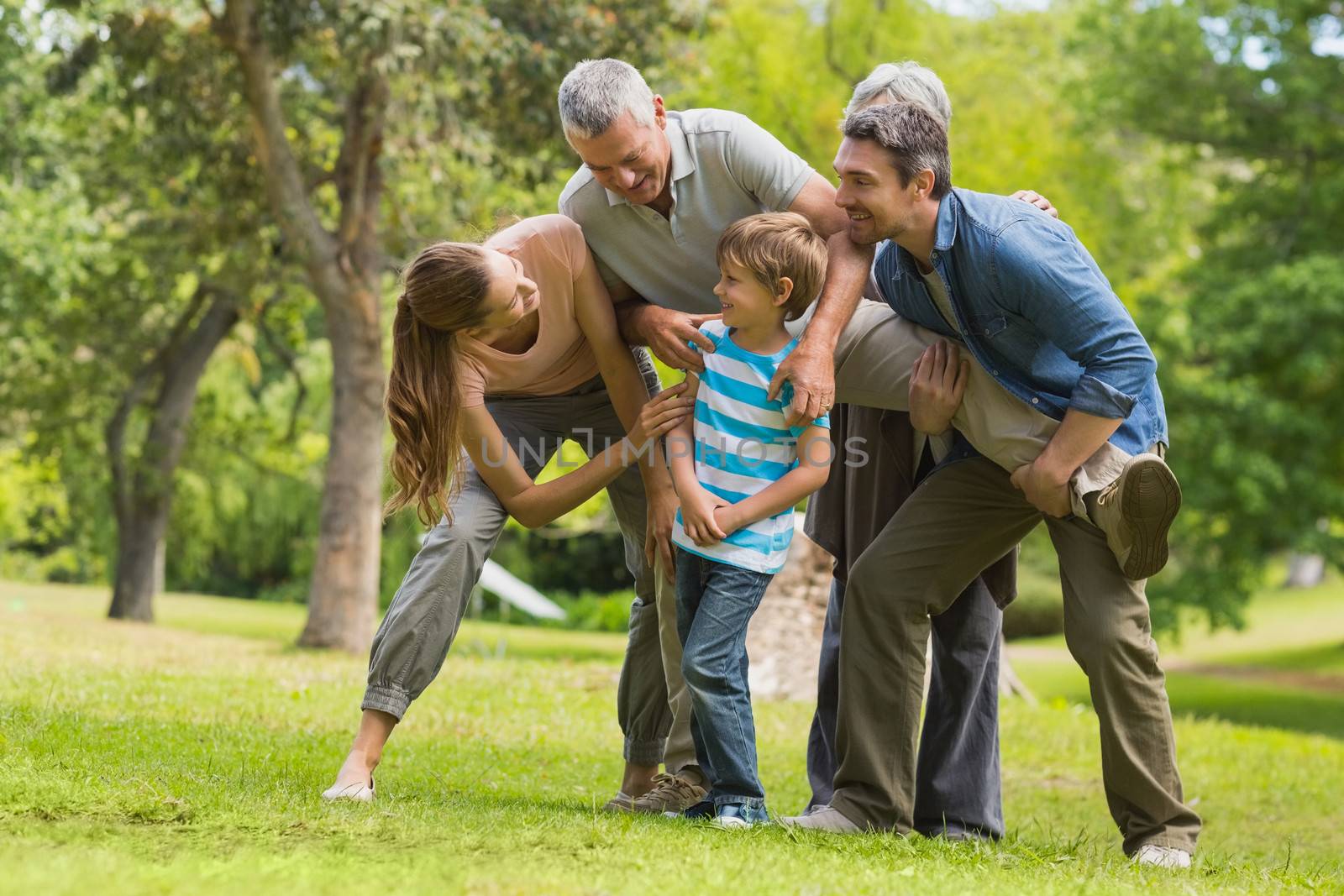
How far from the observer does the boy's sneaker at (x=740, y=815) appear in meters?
3.88

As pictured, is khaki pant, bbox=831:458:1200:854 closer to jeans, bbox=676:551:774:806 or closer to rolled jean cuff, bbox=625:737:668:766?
jeans, bbox=676:551:774:806

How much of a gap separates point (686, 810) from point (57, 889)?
2.02 meters

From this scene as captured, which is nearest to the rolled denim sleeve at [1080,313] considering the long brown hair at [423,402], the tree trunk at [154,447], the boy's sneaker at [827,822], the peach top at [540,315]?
the peach top at [540,315]

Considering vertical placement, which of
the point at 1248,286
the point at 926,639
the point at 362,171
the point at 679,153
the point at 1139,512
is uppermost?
the point at 1248,286

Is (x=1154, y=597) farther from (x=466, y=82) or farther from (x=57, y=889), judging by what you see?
(x=57, y=889)

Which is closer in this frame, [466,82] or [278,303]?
[466,82]

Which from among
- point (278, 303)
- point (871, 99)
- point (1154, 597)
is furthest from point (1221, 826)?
point (278, 303)

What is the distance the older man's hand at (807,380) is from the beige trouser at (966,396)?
1.25 feet

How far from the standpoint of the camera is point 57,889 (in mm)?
2555

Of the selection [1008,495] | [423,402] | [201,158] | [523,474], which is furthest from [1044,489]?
[201,158]

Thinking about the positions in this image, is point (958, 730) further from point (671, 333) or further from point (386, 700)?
point (386, 700)

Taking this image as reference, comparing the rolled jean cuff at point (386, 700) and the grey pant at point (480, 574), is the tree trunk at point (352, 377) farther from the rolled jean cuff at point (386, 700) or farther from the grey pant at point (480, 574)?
the rolled jean cuff at point (386, 700)

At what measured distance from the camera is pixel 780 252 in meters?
3.91

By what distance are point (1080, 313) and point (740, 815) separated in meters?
1.73
